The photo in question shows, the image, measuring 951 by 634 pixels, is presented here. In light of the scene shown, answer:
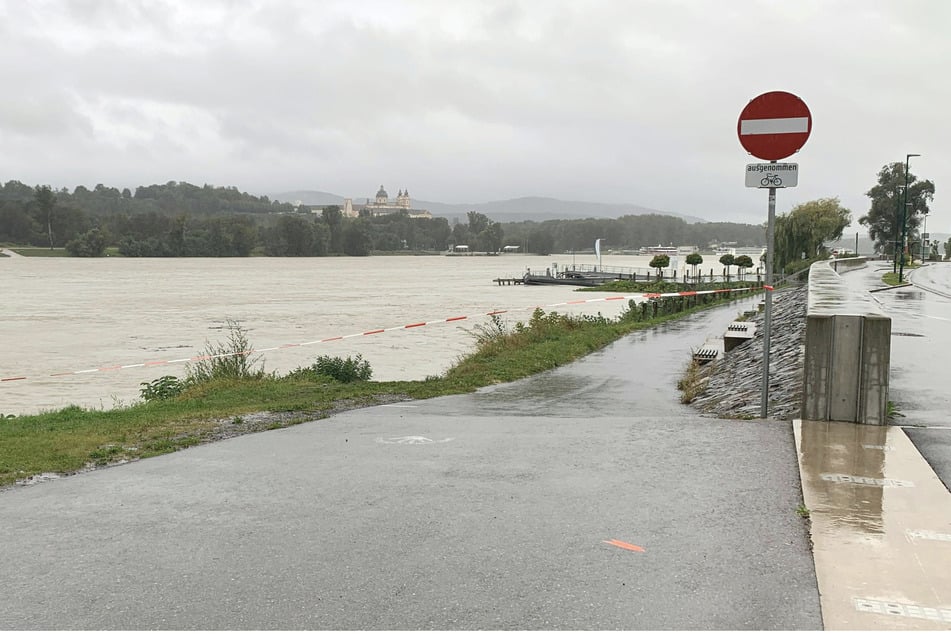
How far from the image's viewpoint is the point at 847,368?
7.74 m

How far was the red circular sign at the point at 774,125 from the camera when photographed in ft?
26.2

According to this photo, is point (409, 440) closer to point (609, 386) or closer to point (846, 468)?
point (846, 468)

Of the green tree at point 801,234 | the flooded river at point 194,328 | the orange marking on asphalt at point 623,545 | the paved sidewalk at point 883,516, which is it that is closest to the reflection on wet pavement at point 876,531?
the paved sidewalk at point 883,516

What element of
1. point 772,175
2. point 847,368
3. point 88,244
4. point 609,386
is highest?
point 772,175

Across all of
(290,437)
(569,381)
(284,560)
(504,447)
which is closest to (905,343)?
(569,381)

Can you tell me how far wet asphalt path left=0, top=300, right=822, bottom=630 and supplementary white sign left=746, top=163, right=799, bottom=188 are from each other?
2.27 metres

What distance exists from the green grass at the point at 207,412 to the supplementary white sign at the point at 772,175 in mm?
5266

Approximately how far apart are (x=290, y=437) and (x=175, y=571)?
376 centimetres

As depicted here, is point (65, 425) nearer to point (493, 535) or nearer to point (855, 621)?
point (493, 535)

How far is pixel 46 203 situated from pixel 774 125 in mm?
208199

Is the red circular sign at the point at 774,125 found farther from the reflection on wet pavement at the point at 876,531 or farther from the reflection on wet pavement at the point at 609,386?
the reflection on wet pavement at the point at 609,386

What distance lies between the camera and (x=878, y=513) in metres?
5.07

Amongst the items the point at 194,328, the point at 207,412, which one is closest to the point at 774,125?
the point at 207,412

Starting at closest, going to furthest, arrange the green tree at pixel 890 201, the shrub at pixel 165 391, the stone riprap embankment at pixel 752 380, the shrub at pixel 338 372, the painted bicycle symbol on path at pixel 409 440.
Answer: the painted bicycle symbol on path at pixel 409 440 → the stone riprap embankment at pixel 752 380 → the shrub at pixel 165 391 → the shrub at pixel 338 372 → the green tree at pixel 890 201
